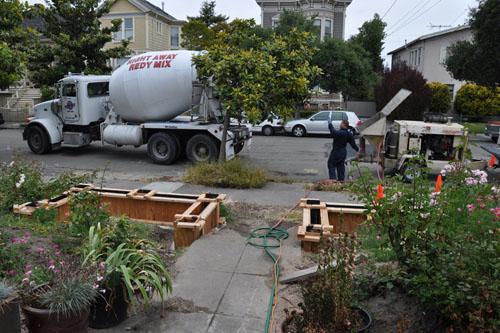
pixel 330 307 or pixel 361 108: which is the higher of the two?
pixel 361 108

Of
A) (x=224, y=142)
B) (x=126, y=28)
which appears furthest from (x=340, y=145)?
(x=126, y=28)

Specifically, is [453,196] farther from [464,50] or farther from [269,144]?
[464,50]

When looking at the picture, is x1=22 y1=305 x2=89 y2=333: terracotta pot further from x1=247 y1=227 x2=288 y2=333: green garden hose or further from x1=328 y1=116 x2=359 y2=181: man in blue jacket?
x1=328 y1=116 x2=359 y2=181: man in blue jacket

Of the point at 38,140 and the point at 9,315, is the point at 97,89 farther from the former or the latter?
the point at 9,315

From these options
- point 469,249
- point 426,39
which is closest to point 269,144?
Answer: point 469,249

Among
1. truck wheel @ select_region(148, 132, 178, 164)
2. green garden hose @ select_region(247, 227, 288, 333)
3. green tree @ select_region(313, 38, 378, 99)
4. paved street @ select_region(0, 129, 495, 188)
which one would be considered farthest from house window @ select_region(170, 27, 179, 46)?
green garden hose @ select_region(247, 227, 288, 333)

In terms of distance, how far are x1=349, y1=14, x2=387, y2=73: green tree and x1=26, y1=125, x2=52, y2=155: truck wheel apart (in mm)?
34817

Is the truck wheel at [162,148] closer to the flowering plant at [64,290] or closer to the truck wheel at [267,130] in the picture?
the flowering plant at [64,290]

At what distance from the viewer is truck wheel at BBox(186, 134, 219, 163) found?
1324 cm

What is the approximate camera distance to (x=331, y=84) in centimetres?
2966

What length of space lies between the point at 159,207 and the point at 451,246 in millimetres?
4988

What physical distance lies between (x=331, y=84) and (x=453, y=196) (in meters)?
26.7

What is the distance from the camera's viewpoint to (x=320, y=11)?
36.2 meters

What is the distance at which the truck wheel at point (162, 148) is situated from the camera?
13617 millimetres
